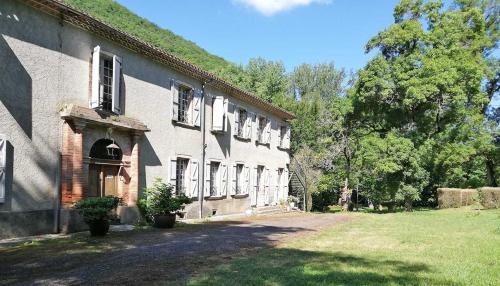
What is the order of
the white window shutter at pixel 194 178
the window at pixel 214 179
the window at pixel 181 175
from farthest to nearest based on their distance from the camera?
the window at pixel 214 179 < the white window shutter at pixel 194 178 < the window at pixel 181 175

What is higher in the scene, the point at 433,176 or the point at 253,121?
the point at 253,121

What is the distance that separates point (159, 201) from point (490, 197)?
58.4ft

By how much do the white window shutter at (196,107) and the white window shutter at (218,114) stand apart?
3.61ft

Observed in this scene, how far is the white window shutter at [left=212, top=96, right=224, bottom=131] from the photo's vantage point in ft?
60.2

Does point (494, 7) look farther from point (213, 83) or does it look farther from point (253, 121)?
point (213, 83)

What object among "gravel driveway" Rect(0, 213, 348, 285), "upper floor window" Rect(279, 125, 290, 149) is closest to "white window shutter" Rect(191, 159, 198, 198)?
"gravel driveway" Rect(0, 213, 348, 285)

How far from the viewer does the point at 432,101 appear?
23.5 m

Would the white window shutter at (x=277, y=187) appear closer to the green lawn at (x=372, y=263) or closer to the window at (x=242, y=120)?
the window at (x=242, y=120)

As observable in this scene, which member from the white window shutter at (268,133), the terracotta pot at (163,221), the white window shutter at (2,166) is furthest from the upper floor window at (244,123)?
the white window shutter at (2,166)

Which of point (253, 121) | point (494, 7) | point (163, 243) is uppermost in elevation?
point (494, 7)

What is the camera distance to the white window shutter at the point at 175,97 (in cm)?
1566

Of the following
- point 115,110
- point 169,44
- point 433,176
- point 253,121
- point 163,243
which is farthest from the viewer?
point 169,44

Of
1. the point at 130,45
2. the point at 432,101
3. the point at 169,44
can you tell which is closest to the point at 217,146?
the point at 130,45

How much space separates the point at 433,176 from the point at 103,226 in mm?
20716
